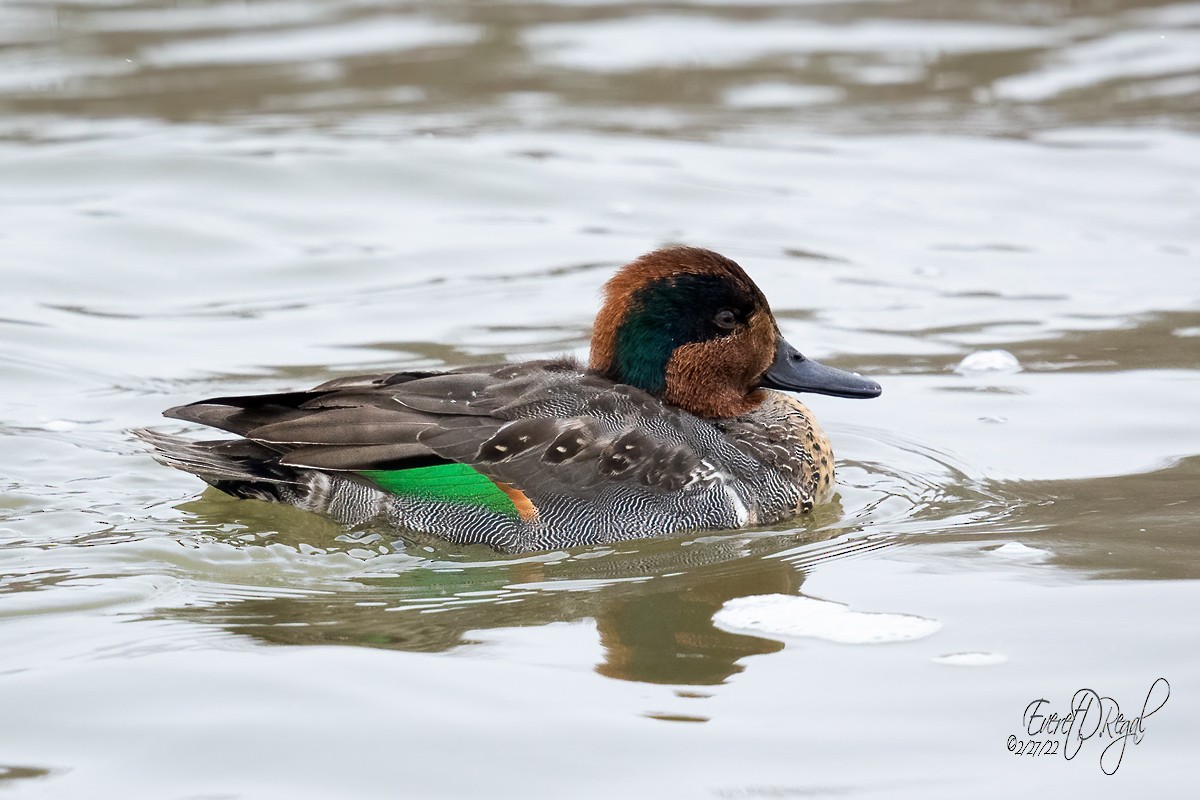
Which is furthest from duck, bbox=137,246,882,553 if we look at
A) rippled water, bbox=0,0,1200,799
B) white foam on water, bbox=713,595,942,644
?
white foam on water, bbox=713,595,942,644

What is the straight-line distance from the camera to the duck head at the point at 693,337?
7625 mm

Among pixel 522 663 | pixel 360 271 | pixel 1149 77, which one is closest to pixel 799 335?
pixel 360 271

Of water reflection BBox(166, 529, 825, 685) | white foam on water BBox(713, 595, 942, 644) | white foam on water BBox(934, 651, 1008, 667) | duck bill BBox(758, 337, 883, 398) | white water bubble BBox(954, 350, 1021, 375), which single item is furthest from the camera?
white water bubble BBox(954, 350, 1021, 375)

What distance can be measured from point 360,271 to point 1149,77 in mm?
8829

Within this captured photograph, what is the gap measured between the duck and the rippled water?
0.56ft

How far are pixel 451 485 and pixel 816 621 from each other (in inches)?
72.1

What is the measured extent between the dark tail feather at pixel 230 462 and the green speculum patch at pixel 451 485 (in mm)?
412

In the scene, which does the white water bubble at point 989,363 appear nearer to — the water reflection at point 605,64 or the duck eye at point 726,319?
the duck eye at point 726,319

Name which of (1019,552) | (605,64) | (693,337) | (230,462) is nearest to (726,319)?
(693,337)

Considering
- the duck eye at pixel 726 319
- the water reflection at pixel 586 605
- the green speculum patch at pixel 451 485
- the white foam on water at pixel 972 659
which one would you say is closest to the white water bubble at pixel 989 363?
the duck eye at pixel 726 319

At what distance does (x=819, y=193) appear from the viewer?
13.6 m

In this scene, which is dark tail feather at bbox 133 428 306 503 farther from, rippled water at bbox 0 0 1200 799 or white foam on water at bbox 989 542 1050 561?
white foam on water at bbox 989 542 1050 561

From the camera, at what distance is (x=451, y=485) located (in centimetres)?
729

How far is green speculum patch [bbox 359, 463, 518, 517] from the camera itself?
7.27m
